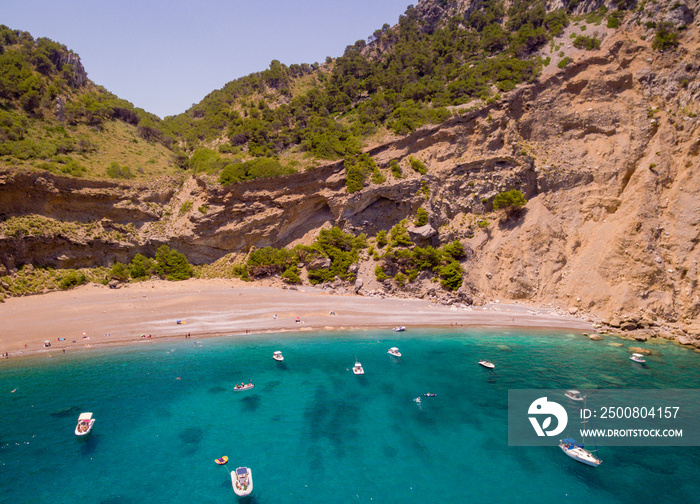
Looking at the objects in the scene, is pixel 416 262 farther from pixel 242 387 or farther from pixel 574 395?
→ pixel 242 387

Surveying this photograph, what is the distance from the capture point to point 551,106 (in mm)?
51719

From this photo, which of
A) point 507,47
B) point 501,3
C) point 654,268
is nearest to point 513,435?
point 654,268

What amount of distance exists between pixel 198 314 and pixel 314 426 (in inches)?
923

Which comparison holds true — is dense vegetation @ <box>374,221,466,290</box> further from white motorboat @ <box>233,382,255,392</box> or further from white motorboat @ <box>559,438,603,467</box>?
white motorboat @ <box>559,438,603,467</box>

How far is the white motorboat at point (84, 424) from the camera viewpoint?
66.7ft

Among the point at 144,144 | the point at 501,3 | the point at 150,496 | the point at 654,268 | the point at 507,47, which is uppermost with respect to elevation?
the point at 501,3

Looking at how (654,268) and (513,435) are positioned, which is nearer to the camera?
(513,435)

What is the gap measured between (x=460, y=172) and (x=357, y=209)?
16.6 m

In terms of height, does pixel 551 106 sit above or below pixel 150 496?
above

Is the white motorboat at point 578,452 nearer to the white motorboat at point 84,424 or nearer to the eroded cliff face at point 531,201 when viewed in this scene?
the eroded cliff face at point 531,201

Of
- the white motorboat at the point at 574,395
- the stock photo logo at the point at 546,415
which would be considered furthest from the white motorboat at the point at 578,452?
the white motorboat at the point at 574,395

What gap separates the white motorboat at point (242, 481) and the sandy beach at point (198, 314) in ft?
68.1

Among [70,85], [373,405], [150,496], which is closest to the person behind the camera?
[150,496]

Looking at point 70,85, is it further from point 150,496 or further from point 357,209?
point 150,496
